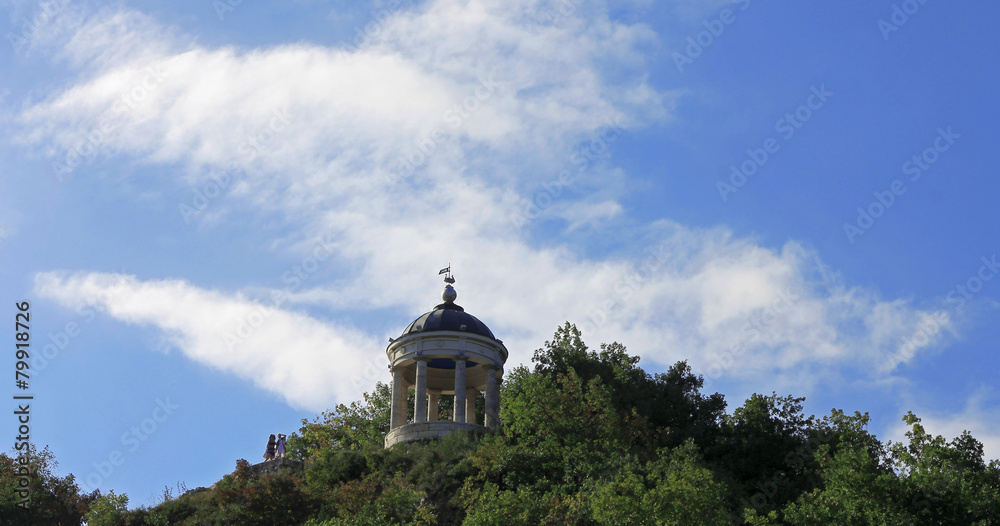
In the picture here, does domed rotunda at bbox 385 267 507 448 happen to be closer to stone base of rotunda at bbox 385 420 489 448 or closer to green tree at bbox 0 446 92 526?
stone base of rotunda at bbox 385 420 489 448

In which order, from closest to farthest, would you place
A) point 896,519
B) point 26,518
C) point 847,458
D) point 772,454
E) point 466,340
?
point 896,519, point 847,458, point 26,518, point 772,454, point 466,340

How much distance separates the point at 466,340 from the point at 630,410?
9.81 metres

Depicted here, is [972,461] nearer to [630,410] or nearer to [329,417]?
[630,410]

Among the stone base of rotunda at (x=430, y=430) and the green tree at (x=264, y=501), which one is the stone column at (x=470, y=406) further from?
the green tree at (x=264, y=501)

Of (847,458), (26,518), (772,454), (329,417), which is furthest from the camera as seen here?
(329,417)

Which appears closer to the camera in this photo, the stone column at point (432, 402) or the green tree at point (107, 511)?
the green tree at point (107, 511)

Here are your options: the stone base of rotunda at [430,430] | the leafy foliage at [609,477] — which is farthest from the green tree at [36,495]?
the stone base of rotunda at [430,430]

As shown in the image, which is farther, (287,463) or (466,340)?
(466,340)

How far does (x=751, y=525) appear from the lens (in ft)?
133

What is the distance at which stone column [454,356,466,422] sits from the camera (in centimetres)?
5872

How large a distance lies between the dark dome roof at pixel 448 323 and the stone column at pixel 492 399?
195 cm

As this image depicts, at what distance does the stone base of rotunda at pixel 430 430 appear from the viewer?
57125 mm

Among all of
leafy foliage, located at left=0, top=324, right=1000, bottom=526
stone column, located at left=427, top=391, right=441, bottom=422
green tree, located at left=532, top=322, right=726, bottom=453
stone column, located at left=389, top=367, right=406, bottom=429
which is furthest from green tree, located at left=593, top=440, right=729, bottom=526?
stone column, located at left=427, top=391, right=441, bottom=422

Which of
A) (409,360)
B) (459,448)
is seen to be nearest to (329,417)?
(409,360)
